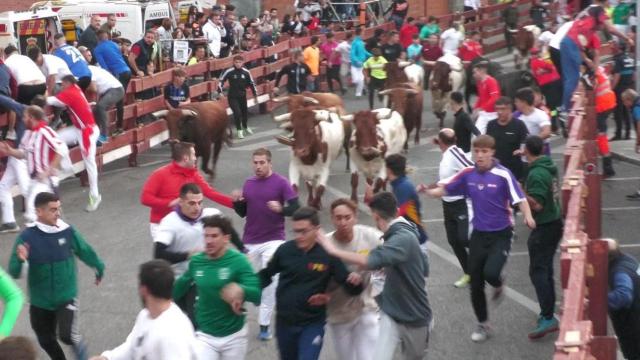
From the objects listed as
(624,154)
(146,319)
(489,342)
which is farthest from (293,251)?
(624,154)

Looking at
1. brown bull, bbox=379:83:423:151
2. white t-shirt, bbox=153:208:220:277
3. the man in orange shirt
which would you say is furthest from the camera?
the man in orange shirt

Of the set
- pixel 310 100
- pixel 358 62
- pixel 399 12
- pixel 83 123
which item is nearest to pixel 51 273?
pixel 83 123

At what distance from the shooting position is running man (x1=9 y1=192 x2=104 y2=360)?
926 cm

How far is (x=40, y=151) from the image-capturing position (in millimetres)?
14797

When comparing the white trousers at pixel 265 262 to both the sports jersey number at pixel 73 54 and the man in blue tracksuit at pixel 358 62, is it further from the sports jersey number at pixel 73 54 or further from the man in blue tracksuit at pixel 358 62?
the man in blue tracksuit at pixel 358 62

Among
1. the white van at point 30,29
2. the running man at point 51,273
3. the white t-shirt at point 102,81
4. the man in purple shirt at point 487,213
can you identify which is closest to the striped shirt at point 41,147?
the white t-shirt at point 102,81

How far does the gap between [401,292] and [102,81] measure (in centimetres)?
1185

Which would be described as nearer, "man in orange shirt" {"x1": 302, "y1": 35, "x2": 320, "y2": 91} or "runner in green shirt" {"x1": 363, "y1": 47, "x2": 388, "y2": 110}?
"runner in green shirt" {"x1": 363, "y1": 47, "x2": 388, "y2": 110}

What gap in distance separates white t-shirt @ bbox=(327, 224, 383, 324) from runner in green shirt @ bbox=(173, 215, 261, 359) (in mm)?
806

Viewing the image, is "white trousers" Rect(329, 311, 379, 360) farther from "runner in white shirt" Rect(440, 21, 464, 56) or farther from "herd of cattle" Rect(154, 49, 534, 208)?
"runner in white shirt" Rect(440, 21, 464, 56)

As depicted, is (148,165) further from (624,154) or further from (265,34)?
(265,34)

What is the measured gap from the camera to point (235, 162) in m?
20.8

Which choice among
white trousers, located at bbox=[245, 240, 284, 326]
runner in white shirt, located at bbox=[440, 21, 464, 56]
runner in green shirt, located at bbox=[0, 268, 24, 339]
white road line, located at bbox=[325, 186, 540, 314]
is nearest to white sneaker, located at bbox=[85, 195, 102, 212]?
white road line, located at bbox=[325, 186, 540, 314]

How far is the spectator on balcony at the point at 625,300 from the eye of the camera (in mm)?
8812
